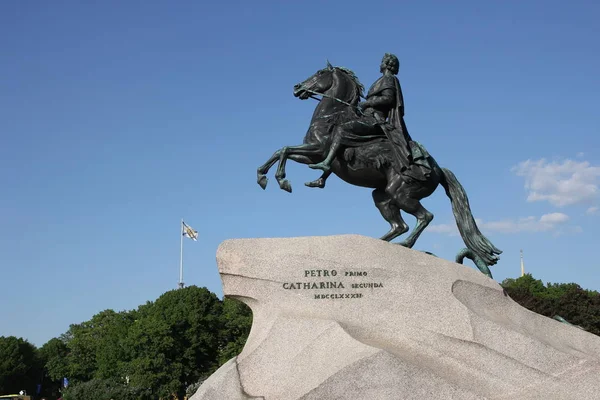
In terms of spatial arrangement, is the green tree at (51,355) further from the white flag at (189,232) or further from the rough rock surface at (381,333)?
the rough rock surface at (381,333)

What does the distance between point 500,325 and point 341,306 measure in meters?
2.27

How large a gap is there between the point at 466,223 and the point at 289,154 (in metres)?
3.36

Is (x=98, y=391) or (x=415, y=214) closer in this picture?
(x=415, y=214)

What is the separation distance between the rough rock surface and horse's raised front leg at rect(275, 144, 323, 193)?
1.41 metres

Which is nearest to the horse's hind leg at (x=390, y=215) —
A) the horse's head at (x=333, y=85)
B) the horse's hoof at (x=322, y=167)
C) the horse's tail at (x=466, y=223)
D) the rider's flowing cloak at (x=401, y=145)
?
the rider's flowing cloak at (x=401, y=145)

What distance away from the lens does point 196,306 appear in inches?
1757

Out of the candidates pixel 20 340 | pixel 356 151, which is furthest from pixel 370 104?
pixel 20 340

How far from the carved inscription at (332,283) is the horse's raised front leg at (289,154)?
1.88 m

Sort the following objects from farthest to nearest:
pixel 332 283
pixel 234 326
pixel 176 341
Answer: pixel 234 326, pixel 176 341, pixel 332 283

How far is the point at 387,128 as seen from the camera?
11852 mm

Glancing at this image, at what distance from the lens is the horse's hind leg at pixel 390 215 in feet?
38.7

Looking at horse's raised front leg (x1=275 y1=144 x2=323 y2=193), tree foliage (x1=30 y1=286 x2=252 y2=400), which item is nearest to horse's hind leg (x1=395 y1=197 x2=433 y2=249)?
horse's raised front leg (x1=275 y1=144 x2=323 y2=193)

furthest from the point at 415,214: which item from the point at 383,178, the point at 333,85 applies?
the point at 333,85

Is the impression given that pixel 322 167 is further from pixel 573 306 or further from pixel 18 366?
pixel 18 366
